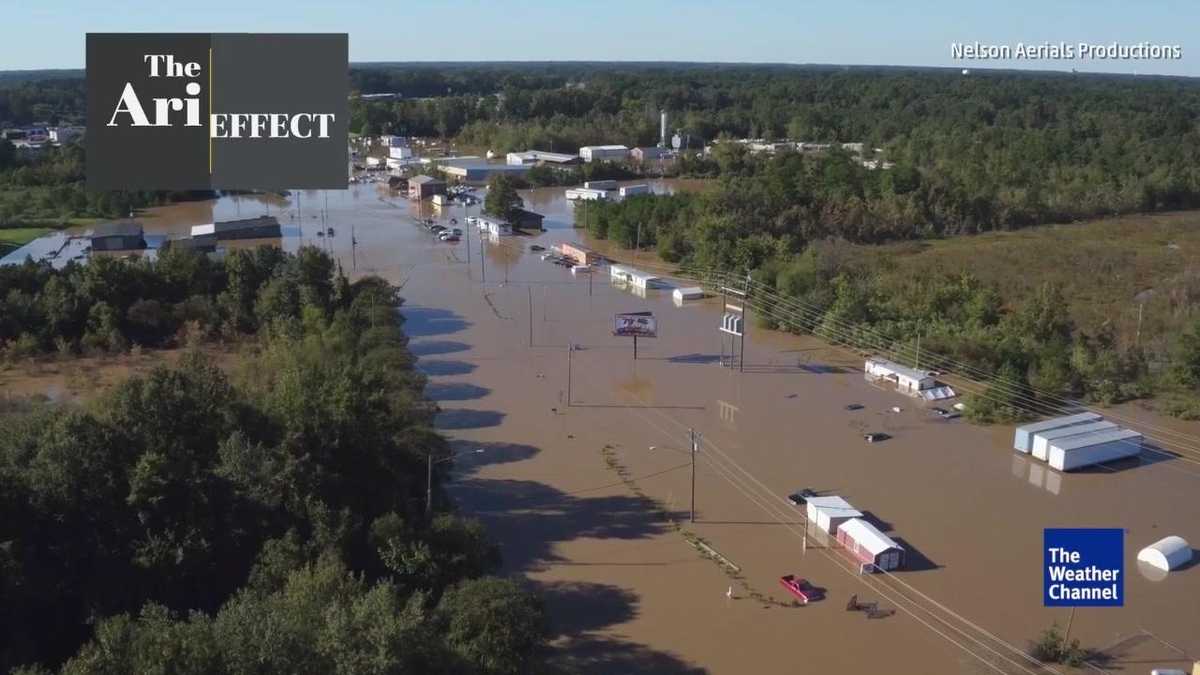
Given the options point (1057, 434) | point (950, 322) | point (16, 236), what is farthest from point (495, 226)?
point (1057, 434)

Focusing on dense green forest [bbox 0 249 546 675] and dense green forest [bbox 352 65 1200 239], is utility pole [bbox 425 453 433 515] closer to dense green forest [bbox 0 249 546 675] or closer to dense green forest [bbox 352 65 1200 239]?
dense green forest [bbox 0 249 546 675]

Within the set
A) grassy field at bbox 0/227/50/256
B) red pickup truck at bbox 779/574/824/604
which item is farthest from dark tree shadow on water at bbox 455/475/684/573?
grassy field at bbox 0/227/50/256

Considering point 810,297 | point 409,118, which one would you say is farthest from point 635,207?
point 409,118

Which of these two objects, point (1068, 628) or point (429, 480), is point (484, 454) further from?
point (1068, 628)

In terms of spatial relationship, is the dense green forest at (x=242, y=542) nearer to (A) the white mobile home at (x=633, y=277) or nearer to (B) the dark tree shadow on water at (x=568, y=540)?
(B) the dark tree shadow on water at (x=568, y=540)

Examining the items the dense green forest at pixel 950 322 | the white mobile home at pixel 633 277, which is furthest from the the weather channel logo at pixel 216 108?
the white mobile home at pixel 633 277
